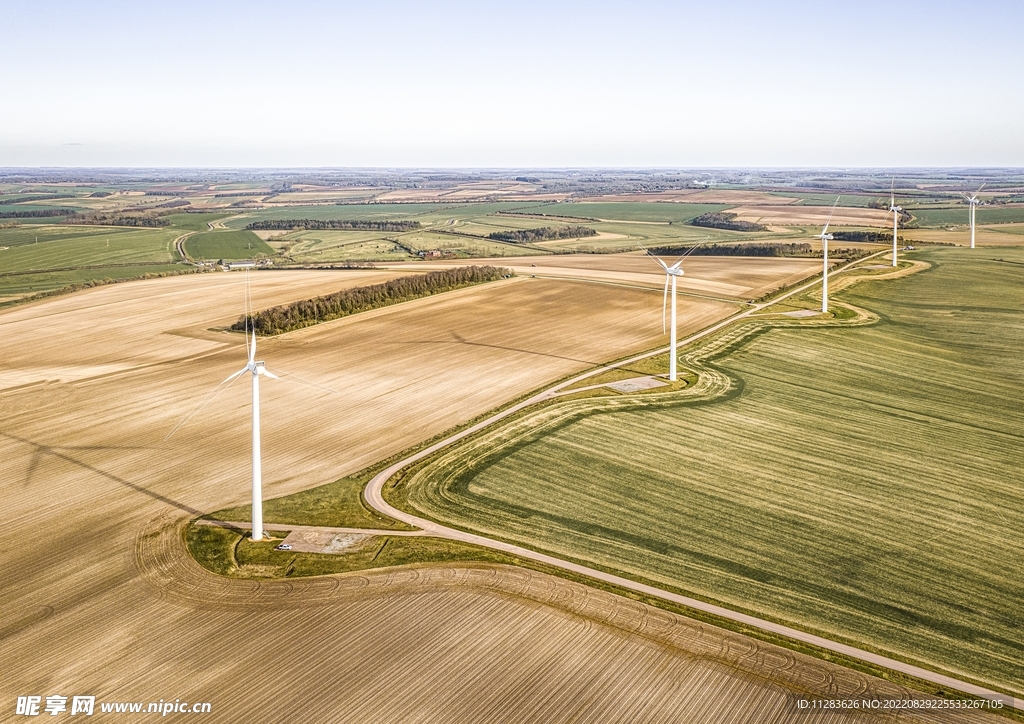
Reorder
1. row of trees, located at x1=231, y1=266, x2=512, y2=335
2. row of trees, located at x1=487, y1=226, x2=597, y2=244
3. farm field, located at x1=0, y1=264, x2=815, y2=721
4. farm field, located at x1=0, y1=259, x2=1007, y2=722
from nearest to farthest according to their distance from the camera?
farm field, located at x1=0, y1=259, x2=1007, y2=722 < farm field, located at x1=0, y1=264, x2=815, y2=721 < row of trees, located at x1=231, y1=266, x2=512, y2=335 < row of trees, located at x1=487, y1=226, x2=597, y2=244

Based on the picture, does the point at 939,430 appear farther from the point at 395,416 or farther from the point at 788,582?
the point at 395,416

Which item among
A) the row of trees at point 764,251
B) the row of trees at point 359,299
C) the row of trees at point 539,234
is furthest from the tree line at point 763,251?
the row of trees at point 359,299

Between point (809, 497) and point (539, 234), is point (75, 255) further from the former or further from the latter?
point (809, 497)

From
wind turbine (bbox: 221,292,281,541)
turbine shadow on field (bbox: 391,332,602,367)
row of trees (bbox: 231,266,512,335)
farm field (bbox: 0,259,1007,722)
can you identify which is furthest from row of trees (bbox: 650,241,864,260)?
wind turbine (bbox: 221,292,281,541)

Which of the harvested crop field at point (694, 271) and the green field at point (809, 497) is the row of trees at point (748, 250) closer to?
the harvested crop field at point (694, 271)

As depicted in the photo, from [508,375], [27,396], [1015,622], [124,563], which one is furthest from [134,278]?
[1015,622]

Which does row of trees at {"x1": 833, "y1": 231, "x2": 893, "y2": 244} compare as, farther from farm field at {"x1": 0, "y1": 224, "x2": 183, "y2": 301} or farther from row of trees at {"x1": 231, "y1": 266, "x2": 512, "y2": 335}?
farm field at {"x1": 0, "y1": 224, "x2": 183, "y2": 301}

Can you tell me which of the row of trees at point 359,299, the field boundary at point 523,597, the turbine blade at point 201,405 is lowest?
the field boundary at point 523,597

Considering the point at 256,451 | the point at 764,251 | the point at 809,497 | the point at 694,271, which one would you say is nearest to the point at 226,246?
the point at 694,271
